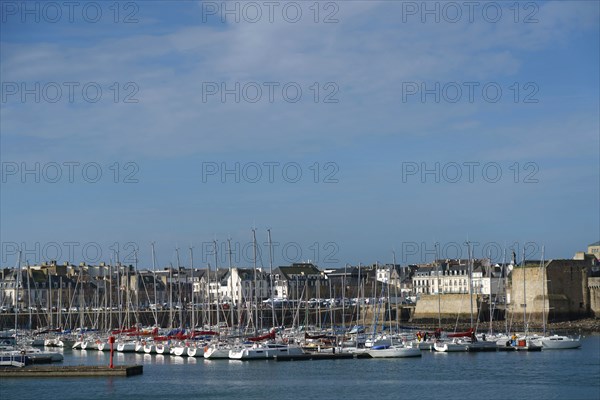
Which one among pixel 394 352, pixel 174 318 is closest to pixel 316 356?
pixel 394 352

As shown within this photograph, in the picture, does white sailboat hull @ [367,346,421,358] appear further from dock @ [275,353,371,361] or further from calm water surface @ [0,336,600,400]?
dock @ [275,353,371,361]

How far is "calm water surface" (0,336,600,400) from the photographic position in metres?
36.9

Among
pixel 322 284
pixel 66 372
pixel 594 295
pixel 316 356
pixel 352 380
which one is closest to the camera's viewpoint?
pixel 352 380

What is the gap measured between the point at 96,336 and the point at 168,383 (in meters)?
24.2

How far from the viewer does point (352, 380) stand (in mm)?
40844

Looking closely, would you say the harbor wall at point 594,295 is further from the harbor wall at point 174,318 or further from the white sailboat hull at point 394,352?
the white sailboat hull at point 394,352

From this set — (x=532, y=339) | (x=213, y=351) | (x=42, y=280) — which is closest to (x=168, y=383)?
(x=213, y=351)

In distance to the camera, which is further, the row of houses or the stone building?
the row of houses

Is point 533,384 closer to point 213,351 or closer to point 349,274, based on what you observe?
point 213,351

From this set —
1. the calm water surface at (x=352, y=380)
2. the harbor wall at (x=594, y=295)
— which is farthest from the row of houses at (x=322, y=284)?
the calm water surface at (x=352, y=380)

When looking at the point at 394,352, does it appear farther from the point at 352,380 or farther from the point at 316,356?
the point at 352,380

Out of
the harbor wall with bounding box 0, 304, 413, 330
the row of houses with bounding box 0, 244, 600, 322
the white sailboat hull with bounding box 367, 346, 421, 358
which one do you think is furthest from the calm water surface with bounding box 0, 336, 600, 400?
the harbor wall with bounding box 0, 304, 413, 330

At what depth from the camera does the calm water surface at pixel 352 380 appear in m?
36.9

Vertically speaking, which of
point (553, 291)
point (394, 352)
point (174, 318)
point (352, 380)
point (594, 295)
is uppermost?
point (553, 291)
